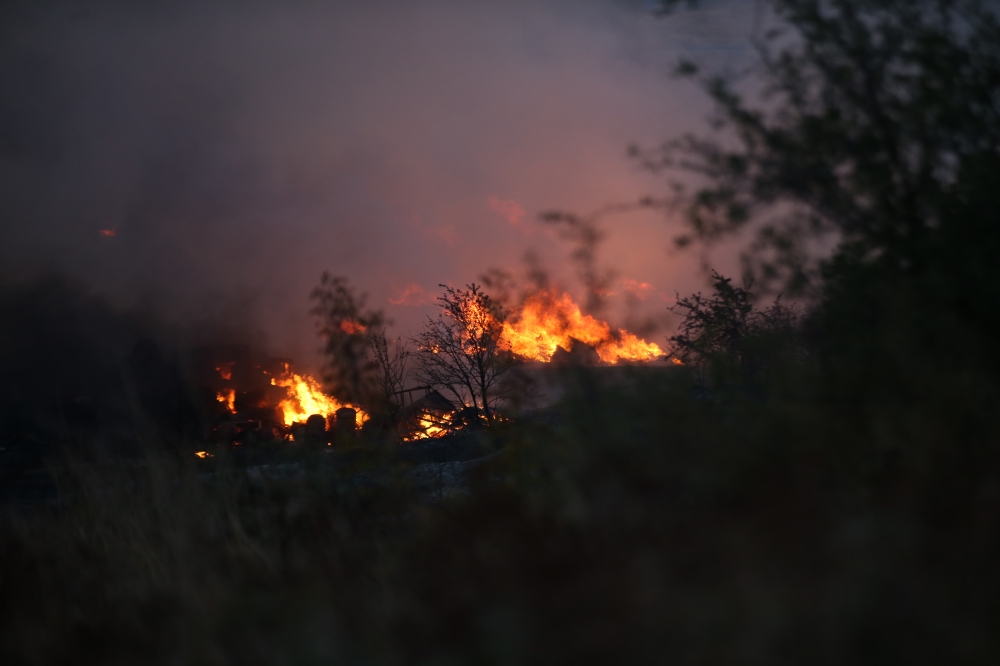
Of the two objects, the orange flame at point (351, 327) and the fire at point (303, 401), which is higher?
the orange flame at point (351, 327)

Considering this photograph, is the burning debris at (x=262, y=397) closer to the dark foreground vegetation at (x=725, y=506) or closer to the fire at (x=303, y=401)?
the fire at (x=303, y=401)

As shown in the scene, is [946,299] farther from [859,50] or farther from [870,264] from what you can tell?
[859,50]

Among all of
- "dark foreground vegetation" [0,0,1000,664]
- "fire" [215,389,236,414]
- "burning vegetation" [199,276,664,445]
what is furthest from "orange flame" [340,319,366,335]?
"dark foreground vegetation" [0,0,1000,664]

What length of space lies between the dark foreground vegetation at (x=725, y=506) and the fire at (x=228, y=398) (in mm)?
30726

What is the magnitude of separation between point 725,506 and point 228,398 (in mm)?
38176

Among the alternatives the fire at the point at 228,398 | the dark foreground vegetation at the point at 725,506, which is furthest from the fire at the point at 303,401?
the dark foreground vegetation at the point at 725,506

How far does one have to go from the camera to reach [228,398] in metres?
37.4

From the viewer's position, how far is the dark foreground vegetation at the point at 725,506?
229 centimetres

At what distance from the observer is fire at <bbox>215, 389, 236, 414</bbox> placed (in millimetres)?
35681

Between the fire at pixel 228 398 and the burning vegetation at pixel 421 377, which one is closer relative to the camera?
the burning vegetation at pixel 421 377

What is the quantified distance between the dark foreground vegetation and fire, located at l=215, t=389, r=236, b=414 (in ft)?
101

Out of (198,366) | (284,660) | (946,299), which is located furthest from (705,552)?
(198,366)

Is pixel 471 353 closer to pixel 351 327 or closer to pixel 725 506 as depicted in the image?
pixel 351 327

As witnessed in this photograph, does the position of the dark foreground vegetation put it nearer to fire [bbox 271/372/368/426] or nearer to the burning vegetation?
the burning vegetation
